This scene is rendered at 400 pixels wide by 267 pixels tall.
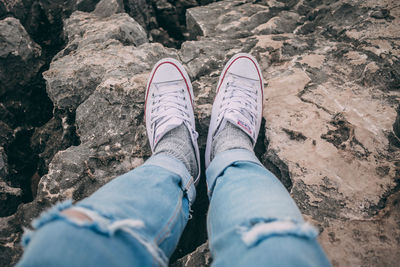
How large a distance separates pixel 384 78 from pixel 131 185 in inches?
61.3

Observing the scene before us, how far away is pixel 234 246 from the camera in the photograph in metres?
0.69

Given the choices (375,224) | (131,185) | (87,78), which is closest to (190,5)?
(87,78)

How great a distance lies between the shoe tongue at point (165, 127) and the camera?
1368mm

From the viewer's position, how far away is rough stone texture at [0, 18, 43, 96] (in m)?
1.74

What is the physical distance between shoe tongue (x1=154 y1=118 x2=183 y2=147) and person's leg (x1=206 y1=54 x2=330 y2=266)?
222 millimetres

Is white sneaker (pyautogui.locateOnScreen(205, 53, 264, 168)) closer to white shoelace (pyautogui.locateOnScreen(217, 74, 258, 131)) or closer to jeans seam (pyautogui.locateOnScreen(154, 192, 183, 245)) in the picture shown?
white shoelace (pyautogui.locateOnScreen(217, 74, 258, 131))

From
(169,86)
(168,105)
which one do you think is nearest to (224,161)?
(168,105)

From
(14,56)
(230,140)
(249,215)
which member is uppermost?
(14,56)

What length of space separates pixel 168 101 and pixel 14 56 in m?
1.24

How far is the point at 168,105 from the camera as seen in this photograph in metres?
1.61

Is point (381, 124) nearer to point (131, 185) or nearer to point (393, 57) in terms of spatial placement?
point (393, 57)

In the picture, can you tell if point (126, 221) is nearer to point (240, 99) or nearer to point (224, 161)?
point (224, 161)

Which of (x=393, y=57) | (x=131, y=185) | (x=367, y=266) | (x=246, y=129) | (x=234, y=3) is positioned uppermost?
(x=234, y=3)

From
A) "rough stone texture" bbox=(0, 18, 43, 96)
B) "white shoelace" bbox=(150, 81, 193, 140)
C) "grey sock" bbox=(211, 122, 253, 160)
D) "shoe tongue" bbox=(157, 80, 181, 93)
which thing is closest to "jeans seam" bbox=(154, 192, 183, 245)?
"grey sock" bbox=(211, 122, 253, 160)
